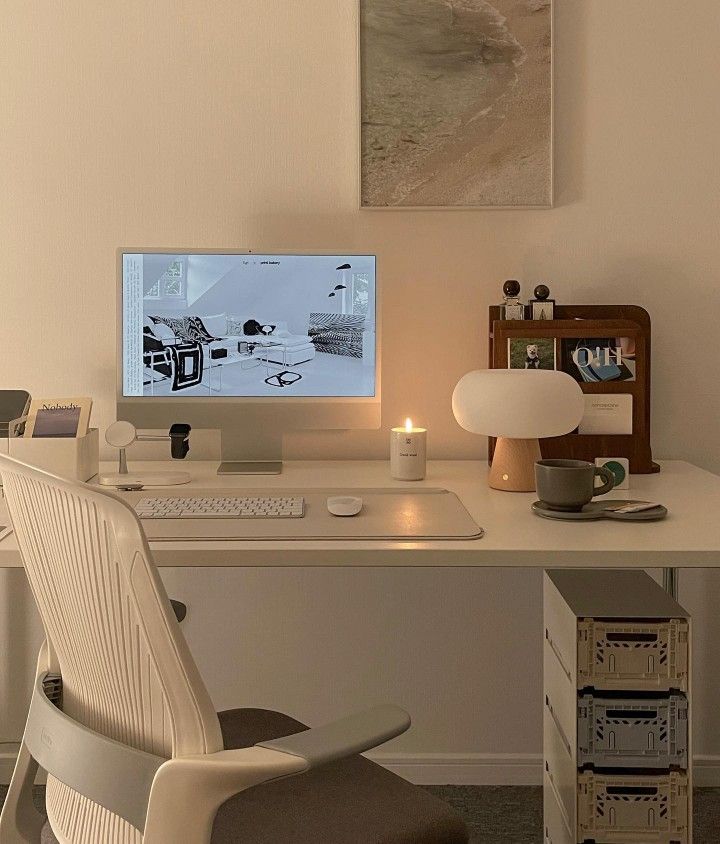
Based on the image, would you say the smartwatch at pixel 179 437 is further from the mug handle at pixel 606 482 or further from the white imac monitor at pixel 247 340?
the mug handle at pixel 606 482

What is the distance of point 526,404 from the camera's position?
1.74 m

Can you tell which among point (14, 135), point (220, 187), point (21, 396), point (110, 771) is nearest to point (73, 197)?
point (14, 135)

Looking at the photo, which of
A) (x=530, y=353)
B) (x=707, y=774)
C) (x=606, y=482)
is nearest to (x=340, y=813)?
(x=606, y=482)

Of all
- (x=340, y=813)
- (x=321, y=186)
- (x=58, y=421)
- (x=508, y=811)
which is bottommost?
(x=508, y=811)

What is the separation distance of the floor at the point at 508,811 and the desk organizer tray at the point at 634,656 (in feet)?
2.49

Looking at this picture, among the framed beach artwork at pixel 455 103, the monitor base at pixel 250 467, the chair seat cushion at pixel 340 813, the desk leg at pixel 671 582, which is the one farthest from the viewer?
the framed beach artwork at pixel 455 103

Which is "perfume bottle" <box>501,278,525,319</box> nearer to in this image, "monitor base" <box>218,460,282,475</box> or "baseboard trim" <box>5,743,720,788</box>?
"monitor base" <box>218,460,282,475</box>

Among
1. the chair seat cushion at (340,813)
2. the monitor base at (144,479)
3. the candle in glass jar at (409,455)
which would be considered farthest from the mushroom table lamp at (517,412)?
the chair seat cushion at (340,813)

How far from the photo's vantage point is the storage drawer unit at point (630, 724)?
1438 millimetres

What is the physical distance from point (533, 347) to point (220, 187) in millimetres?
804

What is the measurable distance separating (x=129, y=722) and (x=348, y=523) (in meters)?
0.57

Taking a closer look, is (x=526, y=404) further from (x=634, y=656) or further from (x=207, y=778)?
(x=207, y=778)

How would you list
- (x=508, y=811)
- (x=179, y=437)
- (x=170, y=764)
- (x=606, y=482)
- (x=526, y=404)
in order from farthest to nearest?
1. (x=508, y=811)
2. (x=179, y=437)
3. (x=526, y=404)
4. (x=606, y=482)
5. (x=170, y=764)

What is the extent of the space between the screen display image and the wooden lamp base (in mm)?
350
